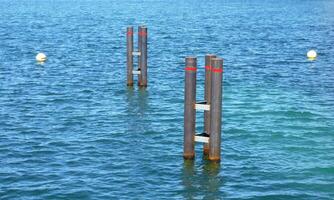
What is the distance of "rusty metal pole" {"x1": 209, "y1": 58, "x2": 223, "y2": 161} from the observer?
25.2 metres

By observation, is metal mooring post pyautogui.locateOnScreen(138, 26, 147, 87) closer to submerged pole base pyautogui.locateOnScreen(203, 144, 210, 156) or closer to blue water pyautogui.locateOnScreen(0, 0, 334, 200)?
blue water pyautogui.locateOnScreen(0, 0, 334, 200)

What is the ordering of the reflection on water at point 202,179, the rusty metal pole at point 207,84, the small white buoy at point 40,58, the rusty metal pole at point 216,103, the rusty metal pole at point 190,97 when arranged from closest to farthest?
the reflection on water at point 202,179
the rusty metal pole at point 216,103
the rusty metal pole at point 190,97
the rusty metal pole at point 207,84
the small white buoy at point 40,58

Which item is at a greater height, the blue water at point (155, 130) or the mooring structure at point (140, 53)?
the mooring structure at point (140, 53)

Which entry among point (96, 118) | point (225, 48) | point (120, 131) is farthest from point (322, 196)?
point (225, 48)

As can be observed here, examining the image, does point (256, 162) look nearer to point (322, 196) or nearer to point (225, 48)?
point (322, 196)

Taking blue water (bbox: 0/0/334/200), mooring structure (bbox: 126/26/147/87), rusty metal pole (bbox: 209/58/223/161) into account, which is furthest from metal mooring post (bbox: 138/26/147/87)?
rusty metal pole (bbox: 209/58/223/161)

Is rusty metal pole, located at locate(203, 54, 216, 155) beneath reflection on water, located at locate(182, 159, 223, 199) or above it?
above

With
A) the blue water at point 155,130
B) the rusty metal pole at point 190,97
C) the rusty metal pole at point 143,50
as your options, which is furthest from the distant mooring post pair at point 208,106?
the rusty metal pole at point 143,50

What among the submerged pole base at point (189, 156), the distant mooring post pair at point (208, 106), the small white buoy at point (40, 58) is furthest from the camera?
the small white buoy at point (40, 58)

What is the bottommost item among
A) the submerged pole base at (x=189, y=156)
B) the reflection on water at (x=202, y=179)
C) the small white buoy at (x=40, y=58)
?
A: the reflection on water at (x=202, y=179)

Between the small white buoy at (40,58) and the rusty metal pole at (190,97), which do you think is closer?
the rusty metal pole at (190,97)

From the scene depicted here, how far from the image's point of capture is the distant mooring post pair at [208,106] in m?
25.4

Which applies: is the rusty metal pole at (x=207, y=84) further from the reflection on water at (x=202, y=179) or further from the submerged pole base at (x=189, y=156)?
the reflection on water at (x=202, y=179)

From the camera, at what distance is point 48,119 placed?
3547 cm
